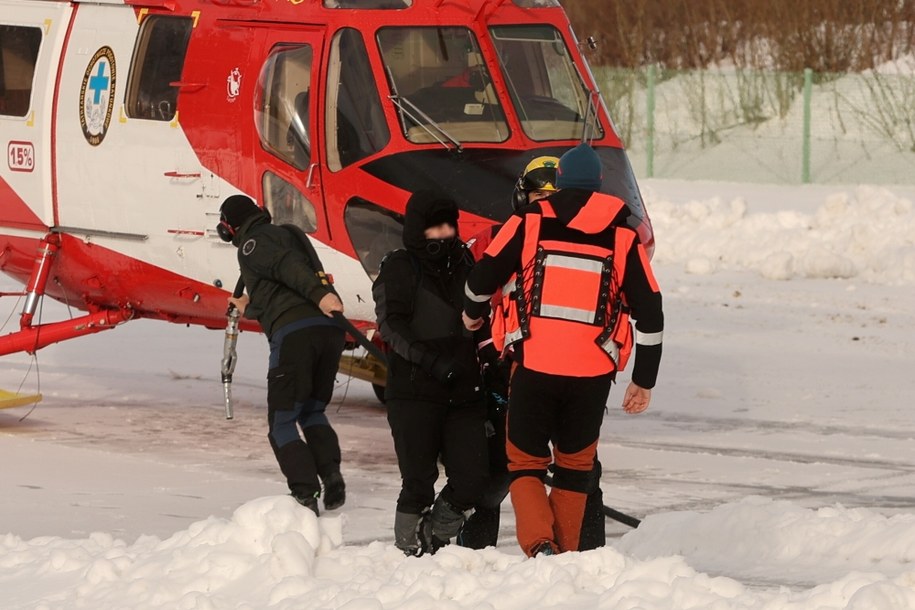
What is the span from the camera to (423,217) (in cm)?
784

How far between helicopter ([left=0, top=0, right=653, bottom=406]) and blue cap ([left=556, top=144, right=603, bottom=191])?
9.27 ft

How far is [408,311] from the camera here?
7824 millimetres

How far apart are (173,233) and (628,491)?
3.49m

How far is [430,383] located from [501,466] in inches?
22.9

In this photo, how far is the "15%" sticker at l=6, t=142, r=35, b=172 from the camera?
1212 centimetres

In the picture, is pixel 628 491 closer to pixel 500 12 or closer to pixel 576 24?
pixel 500 12

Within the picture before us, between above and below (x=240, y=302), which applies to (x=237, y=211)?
above

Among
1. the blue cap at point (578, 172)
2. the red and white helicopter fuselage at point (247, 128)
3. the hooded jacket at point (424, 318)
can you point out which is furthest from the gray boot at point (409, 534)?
the red and white helicopter fuselage at point (247, 128)

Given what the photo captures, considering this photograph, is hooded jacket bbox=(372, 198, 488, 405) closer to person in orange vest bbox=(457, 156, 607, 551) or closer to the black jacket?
person in orange vest bbox=(457, 156, 607, 551)

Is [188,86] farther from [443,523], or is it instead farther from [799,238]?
[799,238]

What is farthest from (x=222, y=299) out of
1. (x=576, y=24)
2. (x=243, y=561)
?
(x=576, y=24)

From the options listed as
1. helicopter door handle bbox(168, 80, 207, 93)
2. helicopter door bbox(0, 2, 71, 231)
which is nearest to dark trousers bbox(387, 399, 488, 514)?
helicopter door handle bbox(168, 80, 207, 93)

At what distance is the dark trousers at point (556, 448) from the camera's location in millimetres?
7316

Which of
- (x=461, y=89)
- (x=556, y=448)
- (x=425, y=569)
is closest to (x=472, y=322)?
(x=556, y=448)
